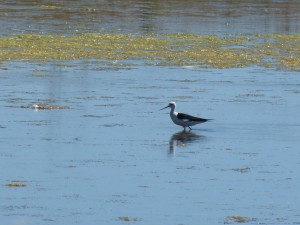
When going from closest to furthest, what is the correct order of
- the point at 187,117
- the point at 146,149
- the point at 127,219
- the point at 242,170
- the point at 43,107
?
the point at 127,219 < the point at 242,170 < the point at 146,149 < the point at 187,117 < the point at 43,107

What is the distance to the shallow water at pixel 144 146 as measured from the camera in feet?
42.6

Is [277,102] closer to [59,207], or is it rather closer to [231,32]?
[59,207]

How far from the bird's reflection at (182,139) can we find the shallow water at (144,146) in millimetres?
36

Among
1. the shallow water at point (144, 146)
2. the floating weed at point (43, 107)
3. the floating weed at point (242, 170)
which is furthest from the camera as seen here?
the floating weed at point (43, 107)

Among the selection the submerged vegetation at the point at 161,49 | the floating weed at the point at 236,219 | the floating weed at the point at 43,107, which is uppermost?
the floating weed at the point at 236,219

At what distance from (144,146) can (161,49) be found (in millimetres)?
15788

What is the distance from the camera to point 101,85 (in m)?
24.7

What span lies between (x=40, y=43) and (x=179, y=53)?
4.75m

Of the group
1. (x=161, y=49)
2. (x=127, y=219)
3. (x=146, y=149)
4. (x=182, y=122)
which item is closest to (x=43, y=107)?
(x=182, y=122)

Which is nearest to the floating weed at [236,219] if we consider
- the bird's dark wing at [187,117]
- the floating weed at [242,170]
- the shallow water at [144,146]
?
the shallow water at [144,146]

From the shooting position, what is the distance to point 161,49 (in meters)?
33.0

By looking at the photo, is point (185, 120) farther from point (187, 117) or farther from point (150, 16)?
point (150, 16)

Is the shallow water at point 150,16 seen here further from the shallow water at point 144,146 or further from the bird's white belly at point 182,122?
the bird's white belly at point 182,122

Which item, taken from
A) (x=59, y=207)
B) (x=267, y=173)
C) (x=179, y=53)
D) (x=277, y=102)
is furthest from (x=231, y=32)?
(x=59, y=207)
